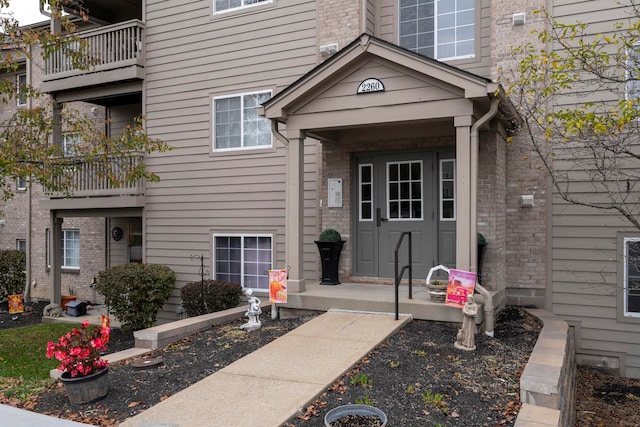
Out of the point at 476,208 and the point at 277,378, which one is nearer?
the point at 277,378

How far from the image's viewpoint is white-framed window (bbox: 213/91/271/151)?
1045 centimetres

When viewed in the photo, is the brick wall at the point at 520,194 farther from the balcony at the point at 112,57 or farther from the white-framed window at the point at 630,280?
the balcony at the point at 112,57

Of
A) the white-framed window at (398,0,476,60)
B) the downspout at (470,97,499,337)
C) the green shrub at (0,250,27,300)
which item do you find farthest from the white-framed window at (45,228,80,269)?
the downspout at (470,97,499,337)

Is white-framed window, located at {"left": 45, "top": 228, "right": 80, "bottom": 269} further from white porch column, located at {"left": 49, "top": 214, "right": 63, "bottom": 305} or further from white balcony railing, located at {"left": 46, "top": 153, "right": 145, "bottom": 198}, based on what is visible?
white balcony railing, located at {"left": 46, "top": 153, "right": 145, "bottom": 198}

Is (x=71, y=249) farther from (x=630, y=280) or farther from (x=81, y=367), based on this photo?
(x=630, y=280)

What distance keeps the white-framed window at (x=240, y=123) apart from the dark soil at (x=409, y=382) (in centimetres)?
445

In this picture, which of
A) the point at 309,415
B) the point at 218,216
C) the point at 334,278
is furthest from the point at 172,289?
the point at 309,415

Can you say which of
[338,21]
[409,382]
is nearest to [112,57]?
[338,21]

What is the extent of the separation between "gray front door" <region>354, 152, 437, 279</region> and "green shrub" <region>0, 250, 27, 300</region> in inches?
454

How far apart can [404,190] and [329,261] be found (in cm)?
187

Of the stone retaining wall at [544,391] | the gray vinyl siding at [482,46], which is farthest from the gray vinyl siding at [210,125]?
the stone retaining wall at [544,391]

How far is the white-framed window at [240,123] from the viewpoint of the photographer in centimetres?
1045

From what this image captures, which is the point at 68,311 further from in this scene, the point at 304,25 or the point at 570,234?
the point at 570,234

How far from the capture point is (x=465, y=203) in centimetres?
662
